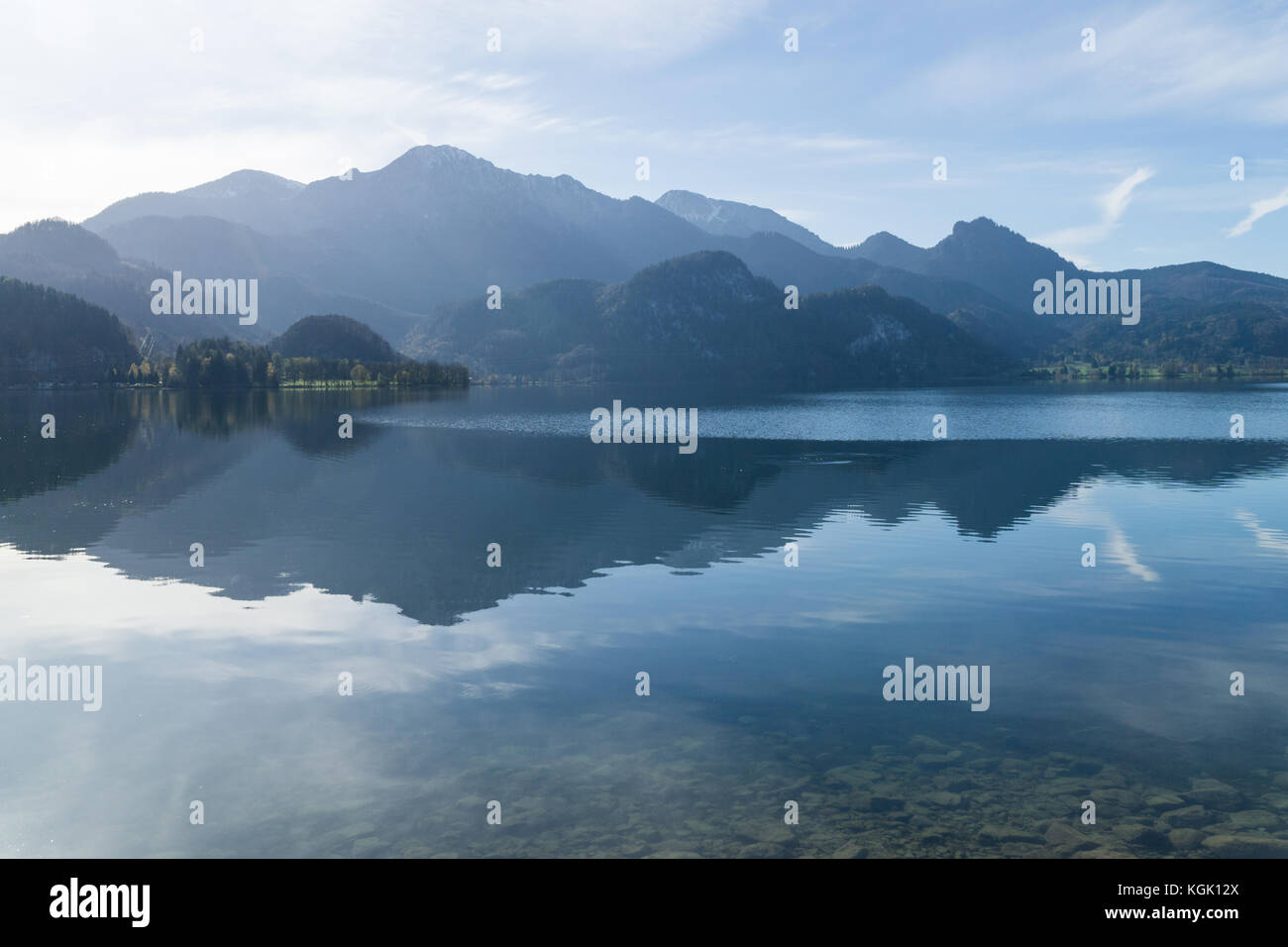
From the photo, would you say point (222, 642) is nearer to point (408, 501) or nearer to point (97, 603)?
point (97, 603)

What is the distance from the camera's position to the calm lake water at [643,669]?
19406 millimetres

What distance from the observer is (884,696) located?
88.2 ft

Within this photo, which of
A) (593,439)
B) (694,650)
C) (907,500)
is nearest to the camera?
(694,650)

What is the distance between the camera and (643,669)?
29547mm

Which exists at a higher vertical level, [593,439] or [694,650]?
[593,439]

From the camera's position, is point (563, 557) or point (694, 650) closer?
point (694, 650)

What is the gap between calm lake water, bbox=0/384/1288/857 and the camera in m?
19.4
